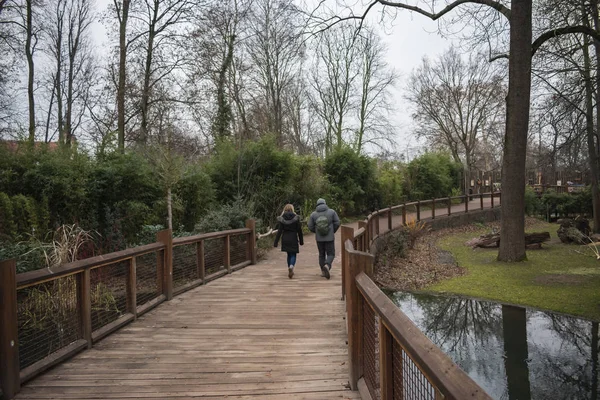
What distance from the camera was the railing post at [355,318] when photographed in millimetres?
3793

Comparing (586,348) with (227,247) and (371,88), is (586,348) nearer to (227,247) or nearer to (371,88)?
(227,247)

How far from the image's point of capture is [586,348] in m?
7.16

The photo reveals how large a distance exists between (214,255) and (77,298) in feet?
16.5

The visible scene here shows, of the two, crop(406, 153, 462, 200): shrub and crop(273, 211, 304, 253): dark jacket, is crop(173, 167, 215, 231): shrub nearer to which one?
crop(273, 211, 304, 253): dark jacket

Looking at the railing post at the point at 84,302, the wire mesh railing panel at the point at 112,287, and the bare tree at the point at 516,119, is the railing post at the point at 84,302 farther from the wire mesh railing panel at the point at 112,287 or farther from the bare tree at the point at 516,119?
the bare tree at the point at 516,119

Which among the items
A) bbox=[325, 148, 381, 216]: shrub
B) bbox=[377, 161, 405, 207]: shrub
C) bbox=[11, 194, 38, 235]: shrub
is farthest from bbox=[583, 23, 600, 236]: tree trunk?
bbox=[11, 194, 38, 235]: shrub

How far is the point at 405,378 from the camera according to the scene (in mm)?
2643

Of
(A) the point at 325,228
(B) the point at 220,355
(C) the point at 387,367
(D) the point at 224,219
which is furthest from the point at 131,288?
(D) the point at 224,219

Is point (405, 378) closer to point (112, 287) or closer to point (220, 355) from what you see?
point (220, 355)

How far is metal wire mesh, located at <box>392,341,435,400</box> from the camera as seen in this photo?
249 cm

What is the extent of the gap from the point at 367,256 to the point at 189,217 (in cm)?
1089

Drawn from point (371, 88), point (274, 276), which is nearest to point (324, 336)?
point (274, 276)

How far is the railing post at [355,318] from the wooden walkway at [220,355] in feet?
0.58

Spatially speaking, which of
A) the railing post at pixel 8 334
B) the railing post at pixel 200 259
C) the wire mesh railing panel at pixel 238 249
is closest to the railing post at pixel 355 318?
the railing post at pixel 8 334
